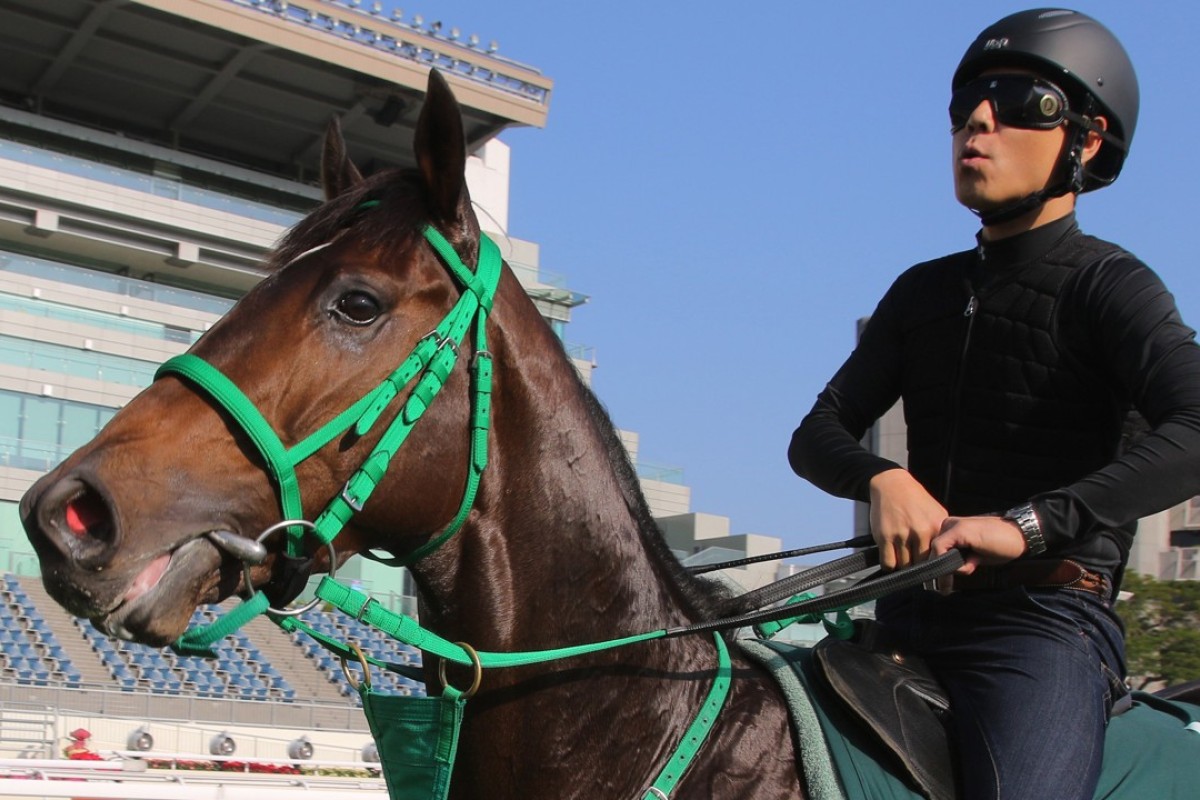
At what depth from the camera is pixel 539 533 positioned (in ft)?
8.18

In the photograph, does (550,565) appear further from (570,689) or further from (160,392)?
(160,392)

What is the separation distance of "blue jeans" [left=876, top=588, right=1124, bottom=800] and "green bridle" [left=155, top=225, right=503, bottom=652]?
1.05m

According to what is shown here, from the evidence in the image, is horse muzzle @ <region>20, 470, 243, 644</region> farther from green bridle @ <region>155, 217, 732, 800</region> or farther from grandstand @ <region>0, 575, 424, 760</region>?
grandstand @ <region>0, 575, 424, 760</region>

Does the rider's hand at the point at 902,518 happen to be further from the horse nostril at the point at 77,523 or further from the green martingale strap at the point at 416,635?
the horse nostril at the point at 77,523

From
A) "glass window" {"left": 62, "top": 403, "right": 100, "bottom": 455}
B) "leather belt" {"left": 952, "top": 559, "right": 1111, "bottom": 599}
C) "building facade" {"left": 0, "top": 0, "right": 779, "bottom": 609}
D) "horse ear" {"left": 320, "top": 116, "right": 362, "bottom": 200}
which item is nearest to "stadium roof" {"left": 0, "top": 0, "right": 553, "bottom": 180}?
"building facade" {"left": 0, "top": 0, "right": 779, "bottom": 609}

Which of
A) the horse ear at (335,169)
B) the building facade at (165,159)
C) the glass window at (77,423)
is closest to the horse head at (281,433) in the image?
the horse ear at (335,169)

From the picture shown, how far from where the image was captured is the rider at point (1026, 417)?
2.39 metres

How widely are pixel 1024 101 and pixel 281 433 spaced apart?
173 centimetres

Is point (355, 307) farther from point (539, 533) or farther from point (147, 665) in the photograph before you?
point (147, 665)

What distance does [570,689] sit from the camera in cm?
247

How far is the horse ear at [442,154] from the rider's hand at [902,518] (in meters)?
1.00

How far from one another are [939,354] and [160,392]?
64.4 inches

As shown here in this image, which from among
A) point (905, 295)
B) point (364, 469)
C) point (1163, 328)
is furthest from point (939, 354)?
point (364, 469)

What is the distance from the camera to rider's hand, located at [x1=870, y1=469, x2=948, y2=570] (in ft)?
8.13
